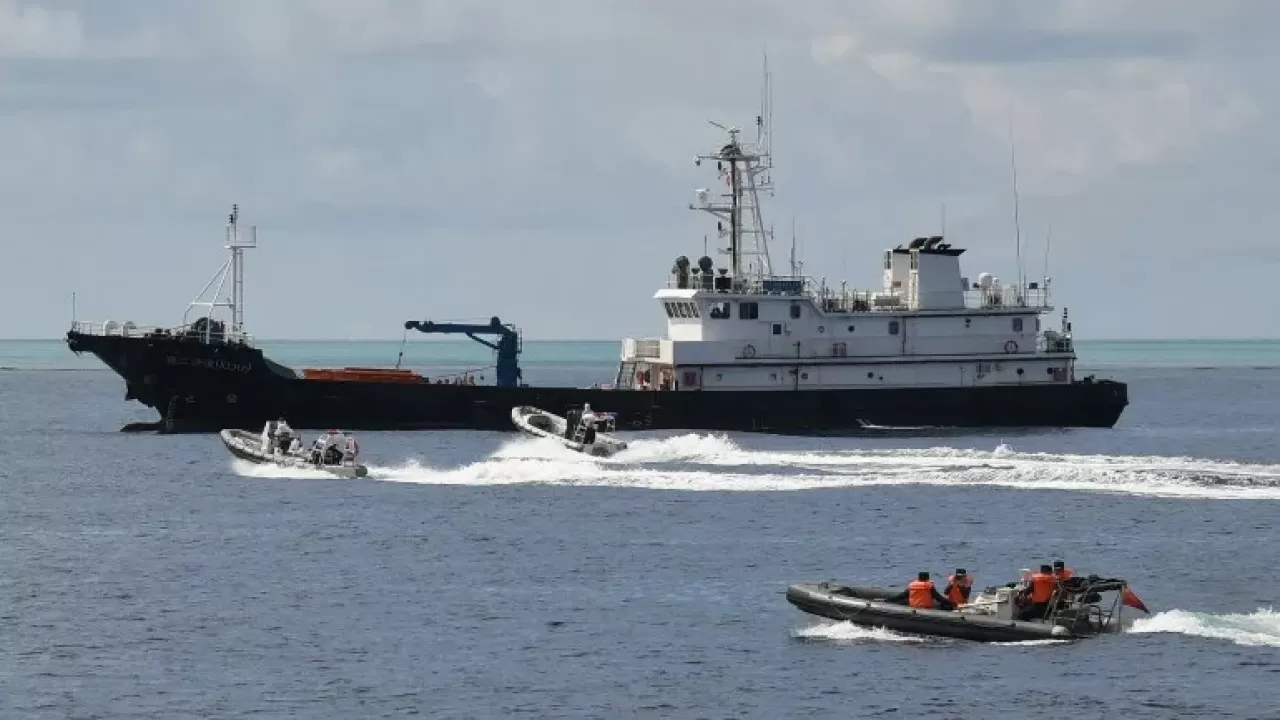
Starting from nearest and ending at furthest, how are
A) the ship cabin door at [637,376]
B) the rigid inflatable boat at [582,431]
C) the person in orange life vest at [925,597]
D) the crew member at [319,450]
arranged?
the person in orange life vest at [925,597]
the crew member at [319,450]
the rigid inflatable boat at [582,431]
the ship cabin door at [637,376]

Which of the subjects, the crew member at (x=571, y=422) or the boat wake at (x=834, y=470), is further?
the crew member at (x=571, y=422)

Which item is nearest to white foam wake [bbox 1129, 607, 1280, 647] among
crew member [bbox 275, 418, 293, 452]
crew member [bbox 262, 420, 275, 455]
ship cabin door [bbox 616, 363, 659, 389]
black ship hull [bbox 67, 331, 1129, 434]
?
crew member [bbox 275, 418, 293, 452]

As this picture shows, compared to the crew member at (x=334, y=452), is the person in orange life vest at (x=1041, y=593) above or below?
below

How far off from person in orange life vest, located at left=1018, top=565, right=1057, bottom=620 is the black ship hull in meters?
44.7

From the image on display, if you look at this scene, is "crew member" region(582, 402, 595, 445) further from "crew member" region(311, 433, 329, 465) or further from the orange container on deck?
the orange container on deck

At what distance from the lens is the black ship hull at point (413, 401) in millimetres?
87562

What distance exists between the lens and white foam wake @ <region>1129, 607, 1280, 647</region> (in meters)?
43.3

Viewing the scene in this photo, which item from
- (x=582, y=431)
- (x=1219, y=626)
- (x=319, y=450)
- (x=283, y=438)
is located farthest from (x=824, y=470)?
(x=1219, y=626)

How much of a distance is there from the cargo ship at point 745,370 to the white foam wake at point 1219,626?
43835 millimetres

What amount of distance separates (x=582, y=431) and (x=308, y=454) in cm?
1059

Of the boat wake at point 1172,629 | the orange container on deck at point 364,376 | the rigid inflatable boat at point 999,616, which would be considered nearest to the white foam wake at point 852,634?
the boat wake at point 1172,629

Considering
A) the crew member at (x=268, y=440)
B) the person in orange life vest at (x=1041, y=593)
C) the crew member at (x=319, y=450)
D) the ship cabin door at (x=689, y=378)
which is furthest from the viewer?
the ship cabin door at (x=689, y=378)

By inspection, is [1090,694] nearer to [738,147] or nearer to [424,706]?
[424,706]

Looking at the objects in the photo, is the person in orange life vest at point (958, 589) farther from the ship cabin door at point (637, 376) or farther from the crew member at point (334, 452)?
the ship cabin door at point (637, 376)
